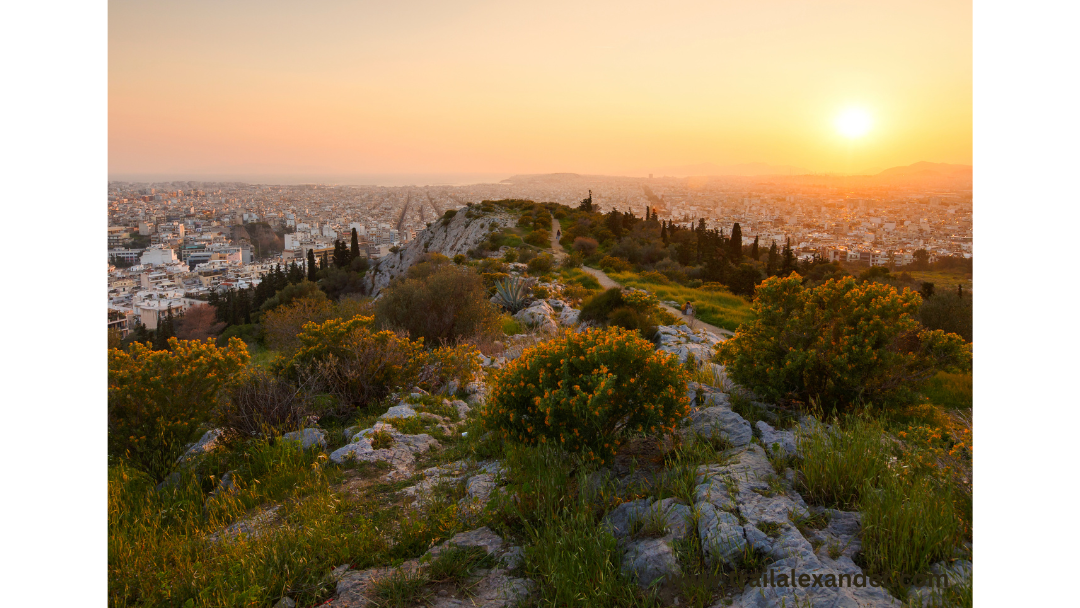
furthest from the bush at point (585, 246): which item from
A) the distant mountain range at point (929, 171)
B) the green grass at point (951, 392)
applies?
the distant mountain range at point (929, 171)

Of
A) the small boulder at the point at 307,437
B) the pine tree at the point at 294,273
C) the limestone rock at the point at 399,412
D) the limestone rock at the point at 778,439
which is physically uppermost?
the pine tree at the point at 294,273

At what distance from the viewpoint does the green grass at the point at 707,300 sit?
1346cm

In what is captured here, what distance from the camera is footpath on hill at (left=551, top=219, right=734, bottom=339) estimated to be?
12.3 m

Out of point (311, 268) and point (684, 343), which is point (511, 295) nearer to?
point (684, 343)

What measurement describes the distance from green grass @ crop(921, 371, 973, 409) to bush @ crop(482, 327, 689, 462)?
4.63 m

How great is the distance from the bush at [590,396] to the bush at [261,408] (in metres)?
2.61

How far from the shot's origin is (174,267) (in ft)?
46.6

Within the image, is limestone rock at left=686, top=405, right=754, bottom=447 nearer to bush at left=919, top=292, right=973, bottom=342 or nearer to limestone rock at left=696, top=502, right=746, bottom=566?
limestone rock at left=696, top=502, right=746, bottom=566

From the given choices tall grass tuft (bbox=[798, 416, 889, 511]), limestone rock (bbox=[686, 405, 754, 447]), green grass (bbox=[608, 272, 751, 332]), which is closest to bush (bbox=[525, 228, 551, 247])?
green grass (bbox=[608, 272, 751, 332])

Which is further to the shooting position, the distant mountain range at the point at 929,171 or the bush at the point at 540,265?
the bush at the point at 540,265

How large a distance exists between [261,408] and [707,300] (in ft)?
47.1

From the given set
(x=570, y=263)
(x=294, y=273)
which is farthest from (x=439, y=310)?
(x=294, y=273)

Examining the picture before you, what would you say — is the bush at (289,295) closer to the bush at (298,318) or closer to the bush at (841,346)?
the bush at (298,318)

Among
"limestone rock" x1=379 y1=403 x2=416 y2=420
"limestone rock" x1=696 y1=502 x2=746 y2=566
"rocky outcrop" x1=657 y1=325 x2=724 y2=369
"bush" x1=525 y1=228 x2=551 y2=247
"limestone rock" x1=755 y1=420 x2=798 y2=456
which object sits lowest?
"limestone rock" x1=379 y1=403 x2=416 y2=420
